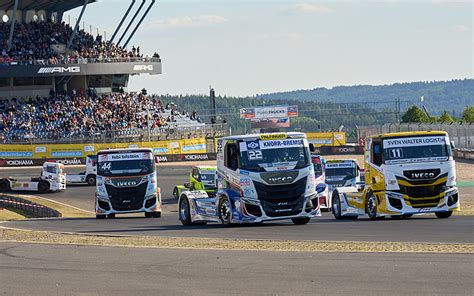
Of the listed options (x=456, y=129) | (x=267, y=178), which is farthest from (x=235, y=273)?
(x=456, y=129)

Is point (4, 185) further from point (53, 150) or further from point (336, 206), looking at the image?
point (336, 206)

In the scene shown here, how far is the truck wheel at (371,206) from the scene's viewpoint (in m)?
26.0

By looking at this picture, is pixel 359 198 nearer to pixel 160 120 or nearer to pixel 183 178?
pixel 183 178

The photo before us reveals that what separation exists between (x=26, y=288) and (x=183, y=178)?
4861cm

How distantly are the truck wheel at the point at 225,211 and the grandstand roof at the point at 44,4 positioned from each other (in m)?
62.7

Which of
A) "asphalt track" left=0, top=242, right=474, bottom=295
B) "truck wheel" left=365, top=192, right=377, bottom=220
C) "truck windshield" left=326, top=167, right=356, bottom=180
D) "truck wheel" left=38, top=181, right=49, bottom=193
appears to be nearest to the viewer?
"asphalt track" left=0, top=242, right=474, bottom=295

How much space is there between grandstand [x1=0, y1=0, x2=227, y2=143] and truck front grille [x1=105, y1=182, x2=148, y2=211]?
40.7 m

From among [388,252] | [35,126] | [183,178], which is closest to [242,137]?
[388,252]

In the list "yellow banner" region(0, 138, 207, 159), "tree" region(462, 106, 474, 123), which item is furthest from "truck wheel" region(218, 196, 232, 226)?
"tree" region(462, 106, 474, 123)

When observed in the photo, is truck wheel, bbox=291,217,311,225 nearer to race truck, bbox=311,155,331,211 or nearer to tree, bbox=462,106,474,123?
race truck, bbox=311,155,331,211

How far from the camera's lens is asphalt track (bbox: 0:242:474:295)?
1291 centimetres

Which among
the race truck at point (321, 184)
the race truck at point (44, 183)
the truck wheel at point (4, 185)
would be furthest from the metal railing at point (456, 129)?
the race truck at point (321, 184)

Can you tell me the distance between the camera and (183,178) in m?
62.5

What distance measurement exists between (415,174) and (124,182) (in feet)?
36.0
